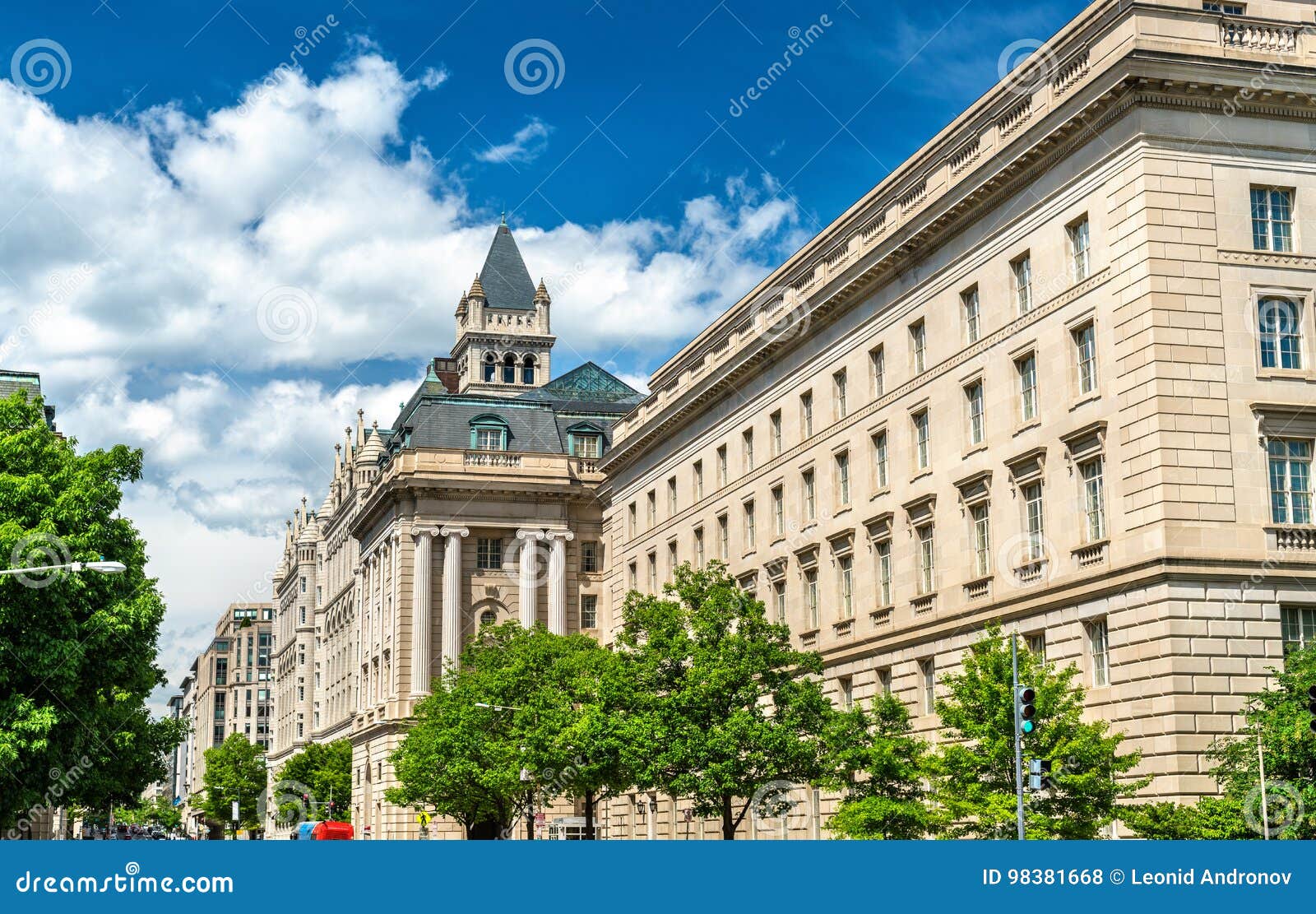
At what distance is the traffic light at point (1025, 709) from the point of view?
34.2m

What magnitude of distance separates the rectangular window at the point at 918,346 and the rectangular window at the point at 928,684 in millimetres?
9333

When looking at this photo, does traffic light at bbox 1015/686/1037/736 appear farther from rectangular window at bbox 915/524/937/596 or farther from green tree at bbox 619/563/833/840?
rectangular window at bbox 915/524/937/596

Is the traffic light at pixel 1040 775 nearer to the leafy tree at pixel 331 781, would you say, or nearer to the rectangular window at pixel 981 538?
the rectangular window at pixel 981 538

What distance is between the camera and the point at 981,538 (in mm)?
46625

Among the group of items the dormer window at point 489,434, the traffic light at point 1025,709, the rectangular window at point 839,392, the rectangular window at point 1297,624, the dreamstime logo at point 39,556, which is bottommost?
the traffic light at point 1025,709

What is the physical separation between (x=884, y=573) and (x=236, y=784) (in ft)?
442

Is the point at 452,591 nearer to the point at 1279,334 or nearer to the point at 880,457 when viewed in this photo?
the point at 880,457

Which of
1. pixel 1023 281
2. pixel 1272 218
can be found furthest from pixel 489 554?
pixel 1272 218

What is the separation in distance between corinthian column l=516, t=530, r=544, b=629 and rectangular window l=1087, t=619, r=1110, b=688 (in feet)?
216

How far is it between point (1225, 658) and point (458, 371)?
138971 mm

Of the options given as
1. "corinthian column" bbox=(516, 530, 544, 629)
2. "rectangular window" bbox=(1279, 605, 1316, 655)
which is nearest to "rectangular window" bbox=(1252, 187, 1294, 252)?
"rectangular window" bbox=(1279, 605, 1316, 655)

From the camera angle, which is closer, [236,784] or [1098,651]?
[1098,651]

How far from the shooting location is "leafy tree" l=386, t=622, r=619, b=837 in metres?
63.8

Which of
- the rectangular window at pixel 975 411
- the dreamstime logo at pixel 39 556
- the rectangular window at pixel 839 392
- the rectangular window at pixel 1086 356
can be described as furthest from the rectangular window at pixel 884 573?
the dreamstime logo at pixel 39 556
